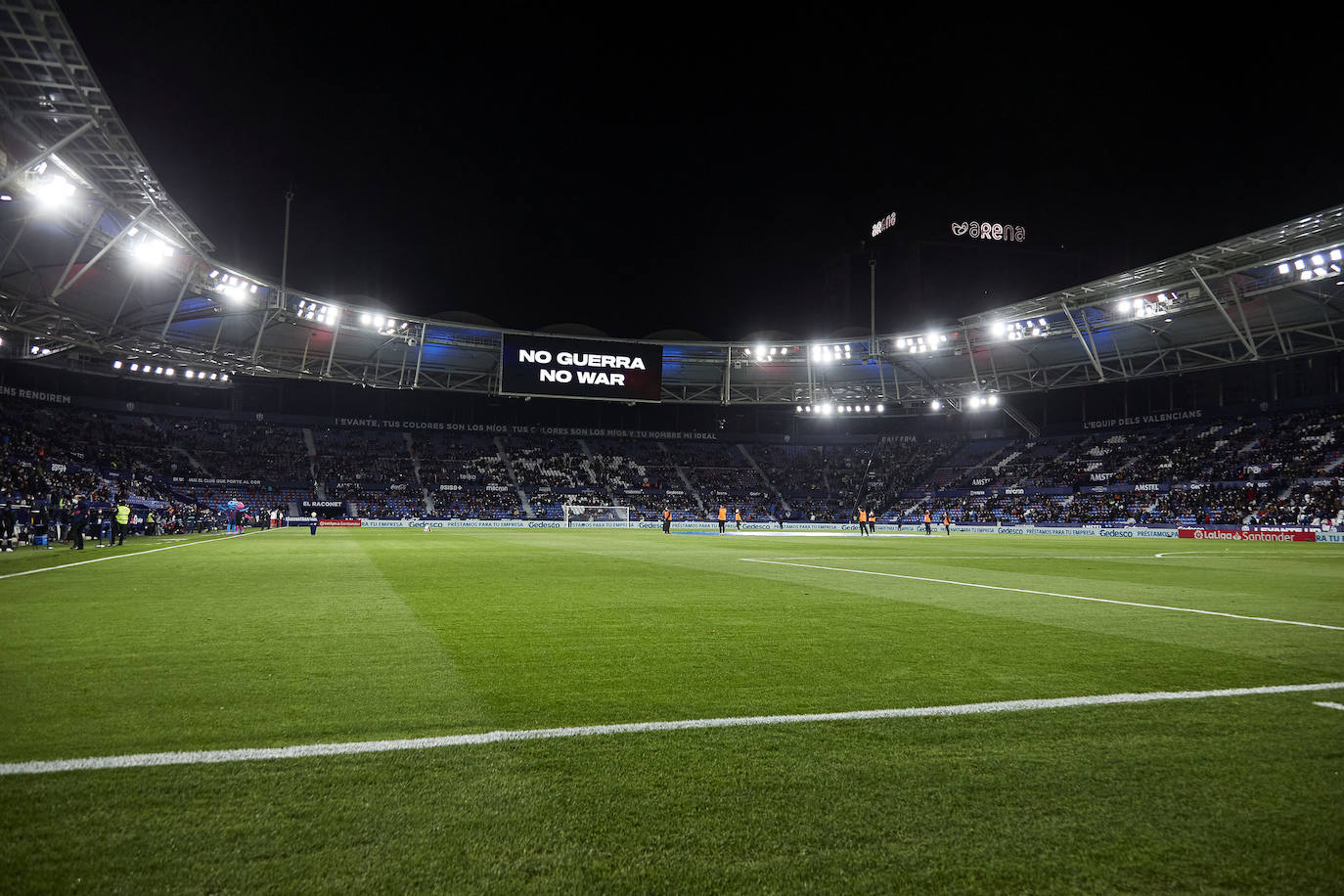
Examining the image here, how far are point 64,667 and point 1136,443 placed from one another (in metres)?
61.2

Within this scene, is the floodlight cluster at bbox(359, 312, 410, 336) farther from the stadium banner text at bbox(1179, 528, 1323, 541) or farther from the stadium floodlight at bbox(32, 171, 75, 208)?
the stadium banner text at bbox(1179, 528, 1323, 541)

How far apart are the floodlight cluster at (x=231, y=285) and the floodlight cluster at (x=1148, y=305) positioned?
134 ft

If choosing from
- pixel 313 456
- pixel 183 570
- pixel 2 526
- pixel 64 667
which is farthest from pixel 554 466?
pixel 64 667

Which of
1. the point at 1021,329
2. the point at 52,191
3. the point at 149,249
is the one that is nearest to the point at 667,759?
the point at 52,191

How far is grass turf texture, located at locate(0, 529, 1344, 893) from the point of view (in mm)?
2092

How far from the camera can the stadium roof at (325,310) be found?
1773 cm

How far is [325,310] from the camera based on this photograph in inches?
1431

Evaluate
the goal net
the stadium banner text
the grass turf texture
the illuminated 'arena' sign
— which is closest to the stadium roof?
the stadium banner text

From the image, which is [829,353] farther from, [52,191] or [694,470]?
[52,191]

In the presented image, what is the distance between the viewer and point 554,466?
61.2m

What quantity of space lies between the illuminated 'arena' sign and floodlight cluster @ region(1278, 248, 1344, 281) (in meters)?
53.3

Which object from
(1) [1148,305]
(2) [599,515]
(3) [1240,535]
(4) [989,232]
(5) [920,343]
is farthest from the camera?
(4) [989,232]

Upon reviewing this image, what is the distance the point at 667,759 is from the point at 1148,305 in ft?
130

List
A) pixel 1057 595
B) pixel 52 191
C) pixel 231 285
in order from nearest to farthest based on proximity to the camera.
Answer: pixel 1057 595
pixel 52 191
pixel 231 285
